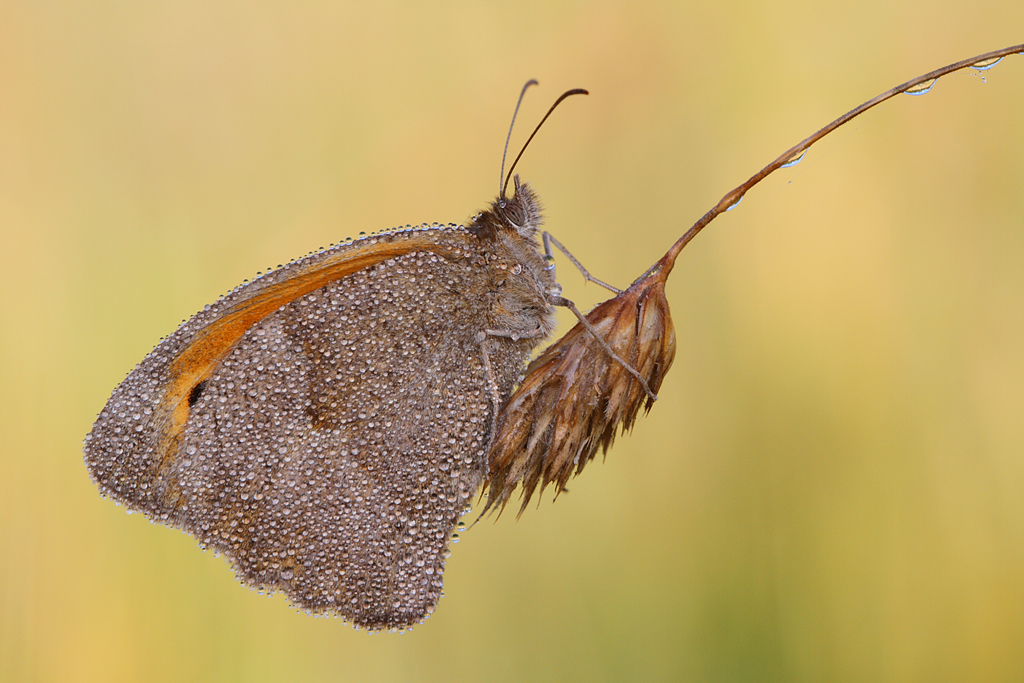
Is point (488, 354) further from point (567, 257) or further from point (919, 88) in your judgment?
point (919, 88)

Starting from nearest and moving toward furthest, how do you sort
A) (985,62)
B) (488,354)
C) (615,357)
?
(985,62)
(615,357)
(488,354)

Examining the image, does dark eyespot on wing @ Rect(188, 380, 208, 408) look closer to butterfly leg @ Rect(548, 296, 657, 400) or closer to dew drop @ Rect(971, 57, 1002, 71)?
butterfly leg @ Rect(548, 296, 657, 400)

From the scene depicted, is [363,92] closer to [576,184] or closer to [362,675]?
[576,184]

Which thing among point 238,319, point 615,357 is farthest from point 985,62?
point 238,319

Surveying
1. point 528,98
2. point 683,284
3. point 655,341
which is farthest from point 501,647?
point 528,98

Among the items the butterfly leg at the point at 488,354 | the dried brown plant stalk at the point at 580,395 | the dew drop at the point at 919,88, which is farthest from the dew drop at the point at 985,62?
the butterfly leg at the point at 488,354

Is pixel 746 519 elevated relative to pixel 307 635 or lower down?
lower down

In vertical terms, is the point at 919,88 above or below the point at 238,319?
below

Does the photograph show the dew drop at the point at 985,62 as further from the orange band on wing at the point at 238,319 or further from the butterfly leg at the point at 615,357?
the orange band on wing at the point at 238,319
